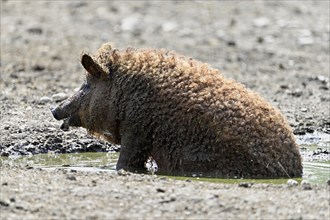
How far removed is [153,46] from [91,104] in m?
7.94

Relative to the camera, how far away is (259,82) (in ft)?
51.9

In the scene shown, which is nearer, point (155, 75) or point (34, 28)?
point (155, 75)

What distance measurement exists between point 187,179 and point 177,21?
39.8ft

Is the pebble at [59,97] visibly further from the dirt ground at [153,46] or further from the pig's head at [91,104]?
the pig's head at [91,104]

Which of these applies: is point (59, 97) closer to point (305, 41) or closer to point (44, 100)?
point (44, 100)

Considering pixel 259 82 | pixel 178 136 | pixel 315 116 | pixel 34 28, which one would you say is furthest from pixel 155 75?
pixel 34 28

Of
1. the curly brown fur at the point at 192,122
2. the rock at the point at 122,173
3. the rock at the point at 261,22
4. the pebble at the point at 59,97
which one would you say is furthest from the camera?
the rock at the point at 261,22

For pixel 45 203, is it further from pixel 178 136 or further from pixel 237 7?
pixel 237 7

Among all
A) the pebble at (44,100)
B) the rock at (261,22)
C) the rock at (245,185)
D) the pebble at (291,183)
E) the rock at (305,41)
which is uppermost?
the rock at (261,22)

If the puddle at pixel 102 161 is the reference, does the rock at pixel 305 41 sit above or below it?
above

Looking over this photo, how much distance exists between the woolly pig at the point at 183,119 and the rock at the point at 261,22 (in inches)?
427

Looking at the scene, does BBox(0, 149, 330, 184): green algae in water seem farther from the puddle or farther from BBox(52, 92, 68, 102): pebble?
BBox(52, 92, 68, 102): pebble

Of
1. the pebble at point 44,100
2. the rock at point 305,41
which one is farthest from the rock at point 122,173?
the rock at point 305,41

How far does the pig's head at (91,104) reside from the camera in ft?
34.3
